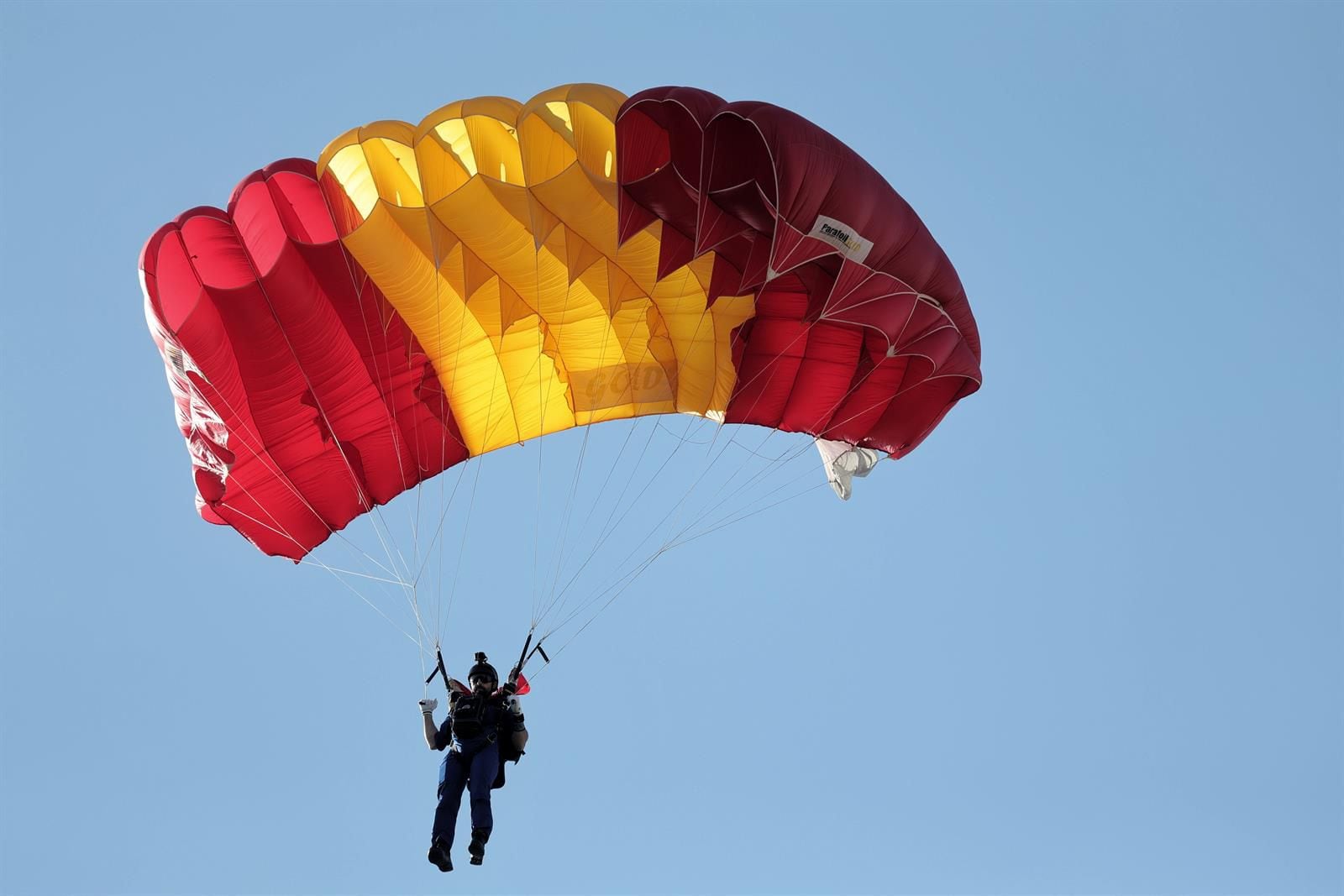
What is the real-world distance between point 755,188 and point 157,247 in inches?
178

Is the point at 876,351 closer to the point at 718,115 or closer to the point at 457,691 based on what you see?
the point at 718,115

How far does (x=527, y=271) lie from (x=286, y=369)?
2.06m

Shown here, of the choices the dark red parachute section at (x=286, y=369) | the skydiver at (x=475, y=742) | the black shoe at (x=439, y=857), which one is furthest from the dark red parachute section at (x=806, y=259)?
the black shoe at (x=439, y=857)

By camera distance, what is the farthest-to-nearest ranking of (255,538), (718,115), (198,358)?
(255,538), (198,358), (718,115)

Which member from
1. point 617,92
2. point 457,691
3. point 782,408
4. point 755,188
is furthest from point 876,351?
point 457,691

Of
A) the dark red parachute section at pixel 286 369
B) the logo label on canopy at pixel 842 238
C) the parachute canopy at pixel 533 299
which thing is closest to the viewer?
the logo label on canopy at pixel 842 238

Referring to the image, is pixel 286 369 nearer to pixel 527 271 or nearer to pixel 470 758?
pixel 527 271

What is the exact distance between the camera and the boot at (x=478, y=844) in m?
12.5

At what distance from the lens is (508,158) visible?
43.3 feet

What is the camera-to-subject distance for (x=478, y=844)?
1252 cm

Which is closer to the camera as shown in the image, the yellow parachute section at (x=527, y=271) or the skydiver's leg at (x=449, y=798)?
the skydiver's leg at (x=449, y=798)

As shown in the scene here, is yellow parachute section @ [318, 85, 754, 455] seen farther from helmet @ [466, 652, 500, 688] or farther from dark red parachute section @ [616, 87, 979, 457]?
helmet @ [466, 652, 500, 688]

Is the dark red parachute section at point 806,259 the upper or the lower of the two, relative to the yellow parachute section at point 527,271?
lower

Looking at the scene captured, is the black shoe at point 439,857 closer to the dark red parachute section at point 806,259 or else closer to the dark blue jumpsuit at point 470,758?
the dark blue jumpsuit at point 470,758
